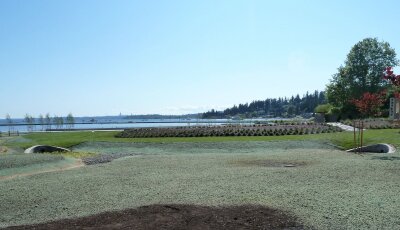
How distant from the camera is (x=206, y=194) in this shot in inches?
484

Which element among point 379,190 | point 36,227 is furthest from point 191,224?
point 379,190

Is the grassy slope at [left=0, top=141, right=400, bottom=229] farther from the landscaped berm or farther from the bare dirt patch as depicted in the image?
the bare dirt patch

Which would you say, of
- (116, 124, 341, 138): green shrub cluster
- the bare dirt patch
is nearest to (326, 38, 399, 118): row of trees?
(116, 124, 341, 138): green shrub cluster

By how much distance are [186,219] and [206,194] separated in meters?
2.82

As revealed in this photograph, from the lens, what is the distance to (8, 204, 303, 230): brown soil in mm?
9062

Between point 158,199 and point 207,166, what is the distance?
24.5 ft

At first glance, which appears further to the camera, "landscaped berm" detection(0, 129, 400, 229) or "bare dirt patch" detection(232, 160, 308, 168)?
"bare dirt patch" detection(232, 160, 308, 168)

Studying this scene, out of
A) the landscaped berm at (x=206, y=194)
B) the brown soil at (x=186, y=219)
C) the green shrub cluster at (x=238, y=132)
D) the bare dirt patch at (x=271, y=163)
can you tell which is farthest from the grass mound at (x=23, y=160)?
the green shrub cluster at (x=238, y=132)

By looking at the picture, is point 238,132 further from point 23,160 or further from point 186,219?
point 186,219

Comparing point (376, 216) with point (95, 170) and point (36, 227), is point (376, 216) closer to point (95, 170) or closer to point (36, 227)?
point (36, 227)

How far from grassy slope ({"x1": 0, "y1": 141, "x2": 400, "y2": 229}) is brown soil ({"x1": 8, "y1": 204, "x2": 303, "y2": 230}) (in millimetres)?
638

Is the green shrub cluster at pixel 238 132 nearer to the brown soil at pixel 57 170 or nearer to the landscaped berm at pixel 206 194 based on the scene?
the landscaped berm at pixel 206 194

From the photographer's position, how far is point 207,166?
19109 mm

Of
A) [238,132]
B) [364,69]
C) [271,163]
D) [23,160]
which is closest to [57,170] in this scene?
[23,160]
